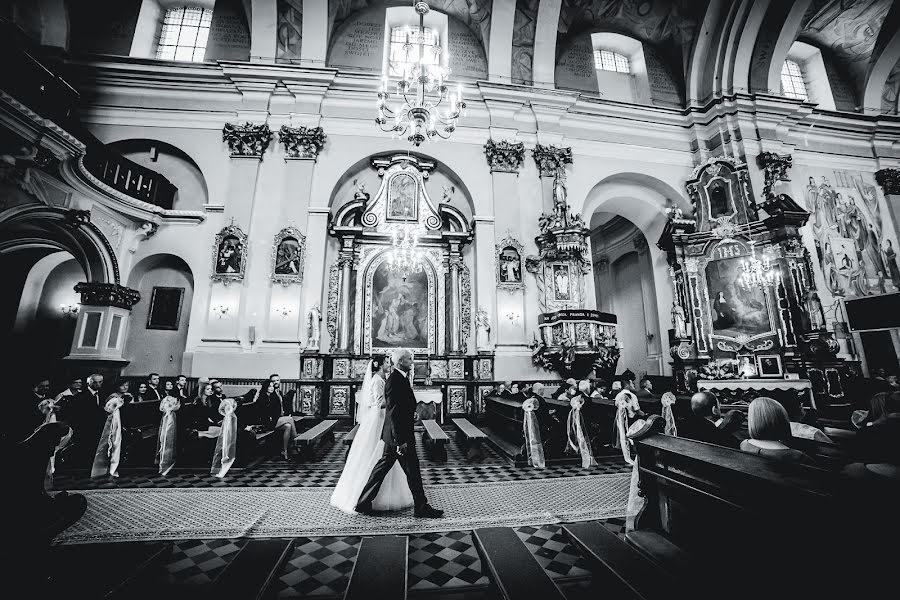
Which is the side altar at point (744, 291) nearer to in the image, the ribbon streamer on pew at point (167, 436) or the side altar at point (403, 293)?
the side altar at point (403, 293)

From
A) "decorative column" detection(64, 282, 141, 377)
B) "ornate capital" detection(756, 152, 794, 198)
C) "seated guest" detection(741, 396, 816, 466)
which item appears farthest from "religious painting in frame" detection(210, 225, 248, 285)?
"ornate capital" detection(756, 152, 794, 198)

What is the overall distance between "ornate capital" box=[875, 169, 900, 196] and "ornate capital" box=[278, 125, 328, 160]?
17.2 meters

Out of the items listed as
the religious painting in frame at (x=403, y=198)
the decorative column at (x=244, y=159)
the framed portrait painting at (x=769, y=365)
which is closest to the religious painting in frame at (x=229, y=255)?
the decorative column at (x=244, y=159)

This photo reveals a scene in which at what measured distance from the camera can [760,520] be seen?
1.65 meters

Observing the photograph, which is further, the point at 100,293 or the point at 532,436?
the point at 100,293

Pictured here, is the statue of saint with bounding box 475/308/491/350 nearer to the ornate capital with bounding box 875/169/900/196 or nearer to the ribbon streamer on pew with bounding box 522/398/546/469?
the ribbon streamer on pew with bounding box 522/398/546/469

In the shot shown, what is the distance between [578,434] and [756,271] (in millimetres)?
8186

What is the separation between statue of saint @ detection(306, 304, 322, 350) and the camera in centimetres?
891

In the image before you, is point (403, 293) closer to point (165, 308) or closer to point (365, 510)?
point (165, 308)

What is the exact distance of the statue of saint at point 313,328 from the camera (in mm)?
8906

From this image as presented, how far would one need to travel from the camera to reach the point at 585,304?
9977 mm

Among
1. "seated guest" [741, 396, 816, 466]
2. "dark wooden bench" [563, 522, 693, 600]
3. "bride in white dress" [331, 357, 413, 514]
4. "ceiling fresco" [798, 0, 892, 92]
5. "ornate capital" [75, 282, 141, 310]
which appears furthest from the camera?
"ceiling fresco" [798, 0, 892, 92]

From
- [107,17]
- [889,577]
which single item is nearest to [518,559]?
[889,577]

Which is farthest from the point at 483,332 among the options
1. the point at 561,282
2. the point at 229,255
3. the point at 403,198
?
the point at 229,255
